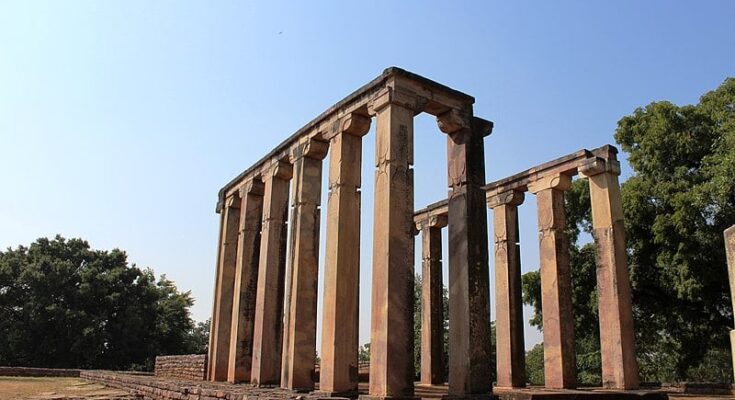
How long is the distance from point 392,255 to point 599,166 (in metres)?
6.84

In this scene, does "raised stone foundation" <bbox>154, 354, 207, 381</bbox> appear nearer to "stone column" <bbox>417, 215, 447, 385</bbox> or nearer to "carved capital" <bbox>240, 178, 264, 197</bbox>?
"carved capital" <bbox>240, 178, 264, 197</bbox>

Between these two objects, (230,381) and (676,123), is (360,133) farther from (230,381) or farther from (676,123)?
(676,123)

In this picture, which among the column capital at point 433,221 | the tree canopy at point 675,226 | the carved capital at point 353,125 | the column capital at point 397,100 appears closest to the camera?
the column capital at point 397,100

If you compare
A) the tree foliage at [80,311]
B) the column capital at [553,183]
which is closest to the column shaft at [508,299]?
the column capital at [553,183]

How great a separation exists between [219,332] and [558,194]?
992 cm

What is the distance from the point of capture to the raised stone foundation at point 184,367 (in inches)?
690

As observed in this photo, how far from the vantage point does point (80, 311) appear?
3494 centimetres

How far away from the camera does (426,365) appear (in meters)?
18.7

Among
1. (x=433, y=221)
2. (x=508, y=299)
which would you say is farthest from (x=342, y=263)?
(x=433, y=221)

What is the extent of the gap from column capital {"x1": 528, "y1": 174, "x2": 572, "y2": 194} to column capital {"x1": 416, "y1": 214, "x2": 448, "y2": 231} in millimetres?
4181

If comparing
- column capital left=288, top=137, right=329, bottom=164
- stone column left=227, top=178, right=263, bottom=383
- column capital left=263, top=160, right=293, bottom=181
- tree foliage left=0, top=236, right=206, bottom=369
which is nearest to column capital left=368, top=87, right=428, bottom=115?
column capital left=288, top=137, right=329, bottom=164

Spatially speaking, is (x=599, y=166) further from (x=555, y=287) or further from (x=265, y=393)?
(x=265, y=393)

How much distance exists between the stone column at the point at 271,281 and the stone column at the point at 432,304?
617 centimetres

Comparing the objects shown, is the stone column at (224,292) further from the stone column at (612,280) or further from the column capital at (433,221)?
the stone column at (612,280)
